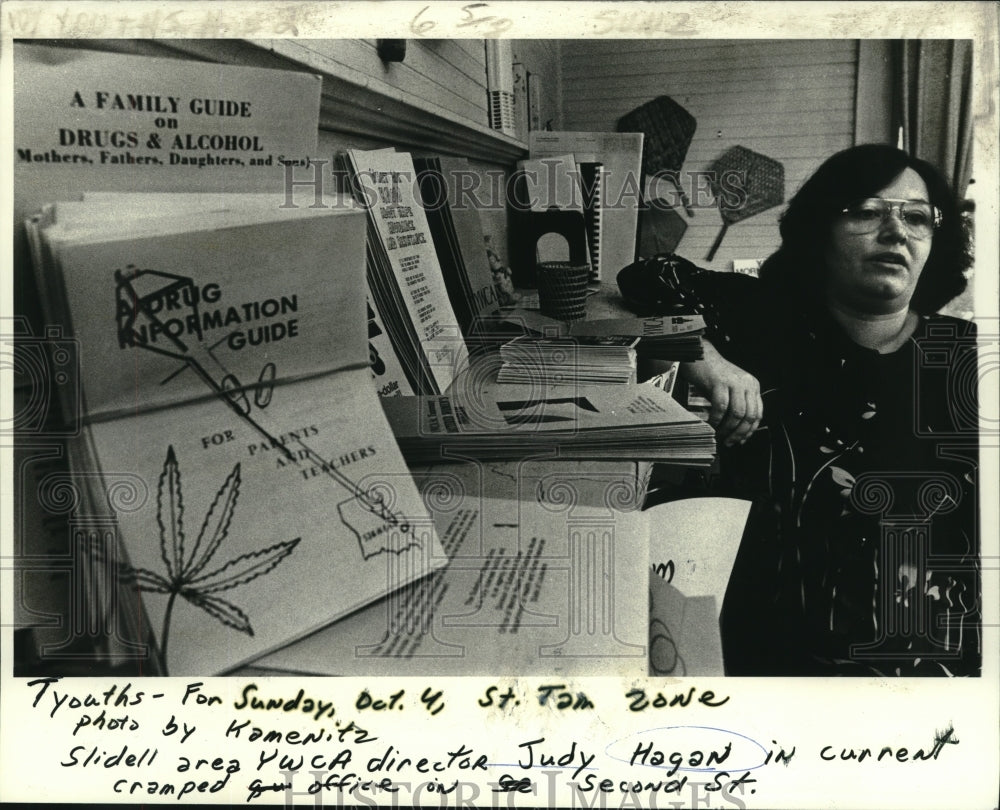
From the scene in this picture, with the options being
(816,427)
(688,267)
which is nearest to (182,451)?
(688,267)

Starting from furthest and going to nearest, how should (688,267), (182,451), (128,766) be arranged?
(688,267) < (128,766) < (182,451)

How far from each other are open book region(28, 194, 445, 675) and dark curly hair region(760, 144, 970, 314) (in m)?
0.59

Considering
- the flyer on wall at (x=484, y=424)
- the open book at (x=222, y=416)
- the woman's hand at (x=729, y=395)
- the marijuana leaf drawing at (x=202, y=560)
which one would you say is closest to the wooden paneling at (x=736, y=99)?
the flyer on wall at (x=484, y=424)

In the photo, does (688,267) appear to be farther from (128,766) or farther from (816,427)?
(128,766)

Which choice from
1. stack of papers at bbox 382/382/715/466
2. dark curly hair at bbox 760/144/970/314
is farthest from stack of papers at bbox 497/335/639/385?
dark curly hair at bbox 760/144/970/314

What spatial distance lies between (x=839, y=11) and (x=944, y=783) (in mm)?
966

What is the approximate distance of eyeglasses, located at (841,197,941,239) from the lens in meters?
1.06

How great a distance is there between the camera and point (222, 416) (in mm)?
838

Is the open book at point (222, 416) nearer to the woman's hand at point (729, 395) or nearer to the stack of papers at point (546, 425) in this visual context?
the stack of papers at point (546, 425)

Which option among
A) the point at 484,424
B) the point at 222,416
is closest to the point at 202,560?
the point at 222,416

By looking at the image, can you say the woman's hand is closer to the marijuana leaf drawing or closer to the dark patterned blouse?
the dark patterned blouse

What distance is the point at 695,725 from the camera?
3.31 ft

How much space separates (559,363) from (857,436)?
412 mm

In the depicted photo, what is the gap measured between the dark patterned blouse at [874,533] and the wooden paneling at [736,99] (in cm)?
10
